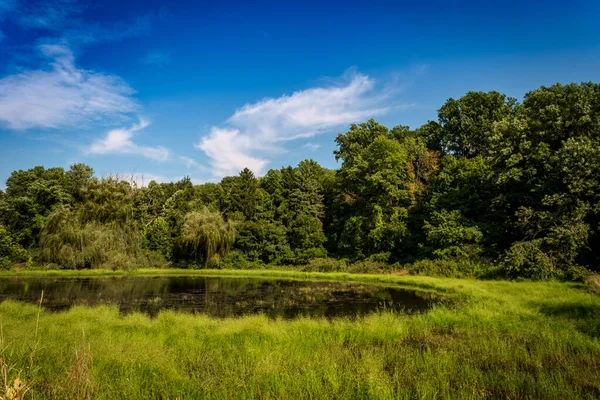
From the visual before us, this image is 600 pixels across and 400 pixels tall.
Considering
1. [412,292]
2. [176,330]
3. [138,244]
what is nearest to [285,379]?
[176,330]

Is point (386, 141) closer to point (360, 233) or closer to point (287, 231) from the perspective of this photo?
point (360, 233)

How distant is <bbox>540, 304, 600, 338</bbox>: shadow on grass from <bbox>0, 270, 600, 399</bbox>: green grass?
5 centimetres

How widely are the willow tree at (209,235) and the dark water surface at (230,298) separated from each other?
15.1m

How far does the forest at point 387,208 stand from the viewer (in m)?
27.5

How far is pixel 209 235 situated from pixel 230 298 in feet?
75.9

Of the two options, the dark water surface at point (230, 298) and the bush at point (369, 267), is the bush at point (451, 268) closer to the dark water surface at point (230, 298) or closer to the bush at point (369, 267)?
the bush at point (369, 267)

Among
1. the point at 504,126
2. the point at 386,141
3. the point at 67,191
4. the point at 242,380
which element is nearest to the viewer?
the point at 242,380

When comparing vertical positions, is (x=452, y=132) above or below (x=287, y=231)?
above

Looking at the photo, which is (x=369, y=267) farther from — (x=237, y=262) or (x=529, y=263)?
(x=237, y=262)

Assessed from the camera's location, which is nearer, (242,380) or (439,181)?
(242,380)

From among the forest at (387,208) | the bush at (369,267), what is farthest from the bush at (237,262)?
the bush at (369,267)

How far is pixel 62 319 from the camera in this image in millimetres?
14477

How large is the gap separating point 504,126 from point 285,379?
1351 inches

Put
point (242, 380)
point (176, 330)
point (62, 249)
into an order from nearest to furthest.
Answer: point (242, 380) → point (176, 330) → point (62, 249)
